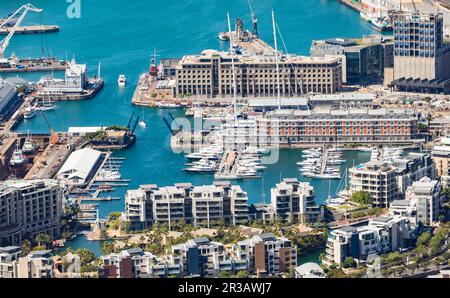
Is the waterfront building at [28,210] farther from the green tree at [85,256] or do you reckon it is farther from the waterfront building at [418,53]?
the waterfront building at [418,53]

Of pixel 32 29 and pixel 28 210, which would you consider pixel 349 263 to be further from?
pixel 32 29

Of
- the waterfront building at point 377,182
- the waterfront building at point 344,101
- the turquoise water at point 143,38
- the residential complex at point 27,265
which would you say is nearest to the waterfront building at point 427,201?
the waterfront building at point 377,182

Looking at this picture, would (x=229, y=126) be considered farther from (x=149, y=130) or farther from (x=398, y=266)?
(x=398, y=266)

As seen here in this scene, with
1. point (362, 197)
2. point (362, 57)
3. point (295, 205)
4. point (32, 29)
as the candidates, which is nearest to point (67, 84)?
point (362, 57)

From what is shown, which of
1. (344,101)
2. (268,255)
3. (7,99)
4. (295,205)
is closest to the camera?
(268,255)

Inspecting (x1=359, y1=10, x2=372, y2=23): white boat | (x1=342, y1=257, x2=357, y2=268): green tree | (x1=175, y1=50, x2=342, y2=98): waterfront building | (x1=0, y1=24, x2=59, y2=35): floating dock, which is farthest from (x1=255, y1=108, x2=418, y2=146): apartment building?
(x1=0, y1=24, x2=59, y2=35): floating dock
